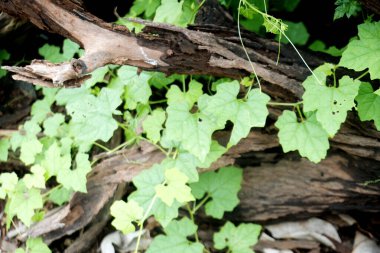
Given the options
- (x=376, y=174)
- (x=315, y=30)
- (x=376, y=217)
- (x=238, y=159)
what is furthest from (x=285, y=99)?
(x=315, y=30)

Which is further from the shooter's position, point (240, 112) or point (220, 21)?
point (220, 21)

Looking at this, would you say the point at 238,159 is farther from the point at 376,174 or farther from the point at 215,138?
the point at 376,174

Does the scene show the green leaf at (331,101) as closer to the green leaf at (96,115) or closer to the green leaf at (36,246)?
the green leaf at (96,115)

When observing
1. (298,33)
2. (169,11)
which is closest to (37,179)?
(169,11)

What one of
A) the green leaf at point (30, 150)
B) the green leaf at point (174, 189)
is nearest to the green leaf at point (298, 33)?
the green leaf at point (174, 189)

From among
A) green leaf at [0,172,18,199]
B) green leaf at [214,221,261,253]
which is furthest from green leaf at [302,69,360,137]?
green leaf at [0,172,18,199]

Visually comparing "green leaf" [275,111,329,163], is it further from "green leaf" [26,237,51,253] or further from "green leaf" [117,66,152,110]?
"green leaf" [26,237,51,253]

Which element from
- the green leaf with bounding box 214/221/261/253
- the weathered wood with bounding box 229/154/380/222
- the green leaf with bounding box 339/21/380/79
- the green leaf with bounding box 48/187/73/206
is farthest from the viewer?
the green leaf with bounding box 48/187/73/206
